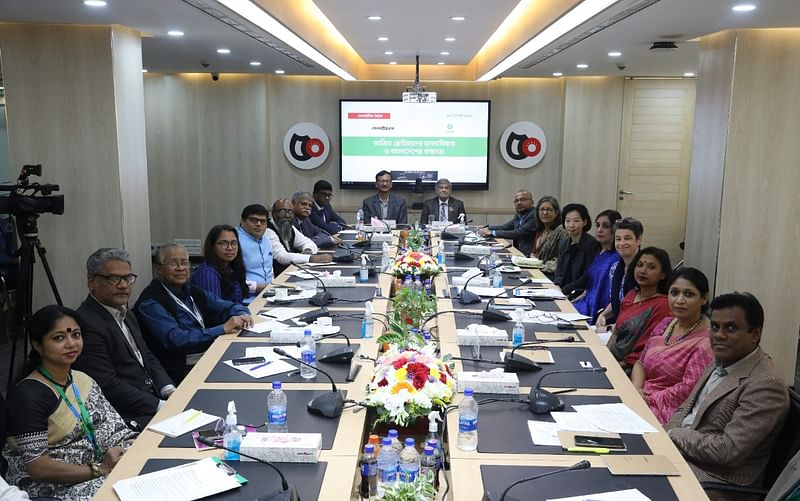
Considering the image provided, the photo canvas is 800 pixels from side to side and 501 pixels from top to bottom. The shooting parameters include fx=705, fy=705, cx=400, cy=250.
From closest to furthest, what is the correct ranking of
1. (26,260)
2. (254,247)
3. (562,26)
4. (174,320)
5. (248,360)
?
(248,360), (174,320), (562,26), (26,260), (254,247)

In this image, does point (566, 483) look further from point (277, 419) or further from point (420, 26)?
point (420, 26)

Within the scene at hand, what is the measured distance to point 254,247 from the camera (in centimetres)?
578

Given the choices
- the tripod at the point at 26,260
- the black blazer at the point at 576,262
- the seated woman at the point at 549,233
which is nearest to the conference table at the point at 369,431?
the black blazer at the point at 576,262

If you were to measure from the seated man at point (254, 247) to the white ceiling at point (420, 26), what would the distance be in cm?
139

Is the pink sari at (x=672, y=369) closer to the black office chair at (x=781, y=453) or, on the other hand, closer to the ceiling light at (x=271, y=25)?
the black office chair at (x=781, y=453)

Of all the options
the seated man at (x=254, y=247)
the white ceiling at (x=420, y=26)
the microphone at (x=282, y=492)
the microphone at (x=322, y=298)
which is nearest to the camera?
the microphone at (x=282, y=492)

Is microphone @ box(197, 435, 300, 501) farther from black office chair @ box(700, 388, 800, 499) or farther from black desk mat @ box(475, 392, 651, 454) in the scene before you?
black office chair @ box(700, 388, 800, 499)

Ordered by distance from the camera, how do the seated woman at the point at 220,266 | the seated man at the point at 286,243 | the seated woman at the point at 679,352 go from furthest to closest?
the seated man at the point at 286,243, the seated woman at the point at 220,266, the seated woman at the point at 679,352

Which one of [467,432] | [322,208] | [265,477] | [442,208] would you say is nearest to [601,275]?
[467,432]

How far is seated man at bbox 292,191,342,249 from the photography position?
7.51 metres

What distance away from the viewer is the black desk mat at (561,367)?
3.12 metres

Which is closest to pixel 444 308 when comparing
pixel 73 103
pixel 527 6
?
pixel 527 6

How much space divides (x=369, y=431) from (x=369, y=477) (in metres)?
0.42

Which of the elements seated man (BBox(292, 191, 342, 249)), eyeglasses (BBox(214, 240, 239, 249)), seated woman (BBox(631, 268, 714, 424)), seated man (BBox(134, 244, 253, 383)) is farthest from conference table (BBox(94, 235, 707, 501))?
seated man (BBox(292, 191, 342, 249))
